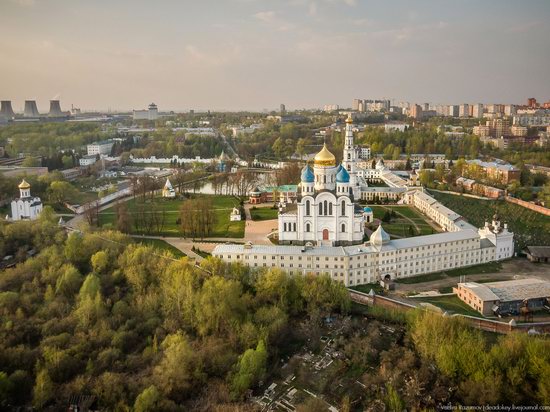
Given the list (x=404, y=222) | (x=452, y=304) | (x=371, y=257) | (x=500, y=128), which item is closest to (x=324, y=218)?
(x=371, y=257)

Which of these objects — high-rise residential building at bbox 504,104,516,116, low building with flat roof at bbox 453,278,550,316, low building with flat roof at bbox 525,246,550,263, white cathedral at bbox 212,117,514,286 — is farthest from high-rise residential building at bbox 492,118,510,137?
low building with flat roof at bbox 453,278,550,316

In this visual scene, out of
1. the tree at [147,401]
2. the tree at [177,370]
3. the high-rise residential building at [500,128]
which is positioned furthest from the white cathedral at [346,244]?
the high-rise residential building at [500,128]

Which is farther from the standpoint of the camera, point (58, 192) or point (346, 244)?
point (58, 192)

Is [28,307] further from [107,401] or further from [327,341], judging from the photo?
[327,341]

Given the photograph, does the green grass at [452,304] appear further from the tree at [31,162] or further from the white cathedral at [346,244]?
the tree at [31,162]

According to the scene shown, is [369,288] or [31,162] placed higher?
[31,162]

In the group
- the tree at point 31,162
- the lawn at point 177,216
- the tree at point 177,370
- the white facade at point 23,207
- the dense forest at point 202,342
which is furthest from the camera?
the tree at point 31,162

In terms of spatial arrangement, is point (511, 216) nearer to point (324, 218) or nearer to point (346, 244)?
point (346, 244)
